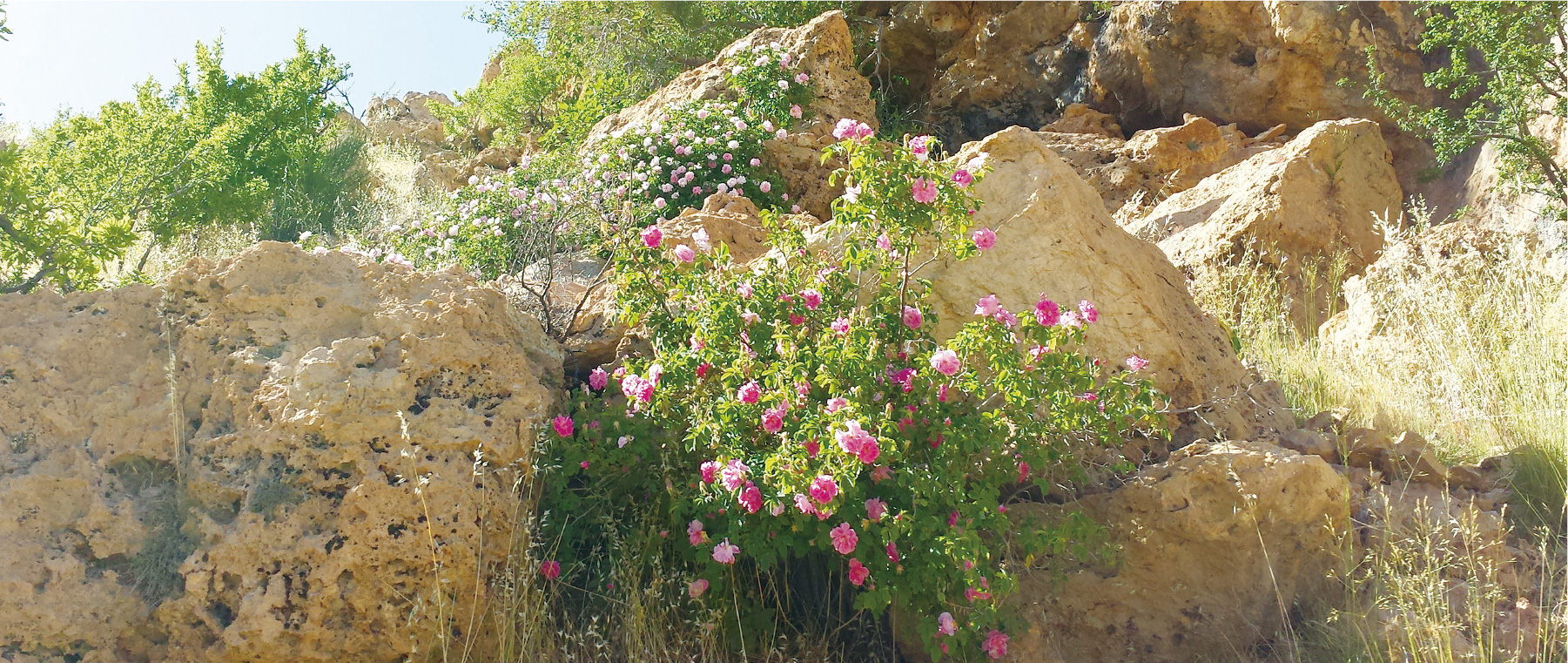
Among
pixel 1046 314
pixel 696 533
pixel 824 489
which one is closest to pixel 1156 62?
pixel 1046 314

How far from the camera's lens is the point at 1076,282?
374 cm

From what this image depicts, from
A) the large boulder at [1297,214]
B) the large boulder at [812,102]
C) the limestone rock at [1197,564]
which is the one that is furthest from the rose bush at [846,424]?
the large boulder at [812,102]

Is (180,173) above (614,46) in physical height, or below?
below

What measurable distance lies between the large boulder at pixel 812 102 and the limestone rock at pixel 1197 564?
13.4ft

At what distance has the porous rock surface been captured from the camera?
103 inches

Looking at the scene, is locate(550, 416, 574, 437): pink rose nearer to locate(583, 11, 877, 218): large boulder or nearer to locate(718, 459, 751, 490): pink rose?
locate(718, 459, 751, 490): pink rose

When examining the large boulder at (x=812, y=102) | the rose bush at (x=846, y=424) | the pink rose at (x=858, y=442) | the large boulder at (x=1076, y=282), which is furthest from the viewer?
the large boulder at (x=812, y=102)

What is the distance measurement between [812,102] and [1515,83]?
4.37 m

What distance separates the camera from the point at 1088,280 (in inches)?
148

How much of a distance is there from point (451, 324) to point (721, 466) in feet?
3.35

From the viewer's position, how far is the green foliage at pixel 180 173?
3.98 meters

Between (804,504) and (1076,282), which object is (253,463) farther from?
(1076,282)

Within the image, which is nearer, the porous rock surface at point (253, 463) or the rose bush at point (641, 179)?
the porous rock surface at point (253, 463)

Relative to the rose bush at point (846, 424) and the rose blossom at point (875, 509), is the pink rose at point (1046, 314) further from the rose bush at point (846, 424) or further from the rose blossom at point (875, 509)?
the rose blossom at point (875, 509)
